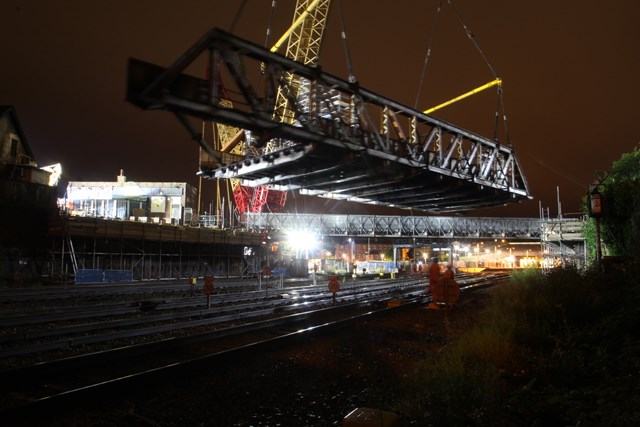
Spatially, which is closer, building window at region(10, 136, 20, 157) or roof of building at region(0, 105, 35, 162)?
roof of building at region(0, 105, 35, 162)

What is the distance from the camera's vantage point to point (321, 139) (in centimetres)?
1252

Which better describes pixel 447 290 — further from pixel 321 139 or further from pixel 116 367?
pixel 116 367

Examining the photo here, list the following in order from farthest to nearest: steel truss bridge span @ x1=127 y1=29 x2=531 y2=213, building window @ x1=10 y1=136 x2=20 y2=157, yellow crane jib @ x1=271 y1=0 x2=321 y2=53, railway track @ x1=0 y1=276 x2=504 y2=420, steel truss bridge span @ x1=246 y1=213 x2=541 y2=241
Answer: steel truss bridge span @ x1=246 y1=213 x2=541 y2=241
yellow crane jib @ x1=271 y1=0 x2=321 y2=53
building window @ x1=10 y1=136 x2=20 y2=157
steel truss bridge span @ x1=127 y1=29 x2=531 y2=213
railway track @ x1=0 y1=276 x2=504 y2=420

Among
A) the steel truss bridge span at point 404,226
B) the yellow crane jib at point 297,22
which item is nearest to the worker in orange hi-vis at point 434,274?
the yellow crane jib at point 297,22

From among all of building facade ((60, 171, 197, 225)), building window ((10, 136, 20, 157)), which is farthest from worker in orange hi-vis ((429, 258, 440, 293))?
building facade ((60, 171, 197, 225))

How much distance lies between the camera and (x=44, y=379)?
730 cm

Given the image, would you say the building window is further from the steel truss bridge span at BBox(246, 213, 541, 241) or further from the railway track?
the railway track

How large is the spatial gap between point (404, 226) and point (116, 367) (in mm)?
64935

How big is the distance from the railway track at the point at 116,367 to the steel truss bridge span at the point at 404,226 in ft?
183

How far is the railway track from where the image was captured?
621 centimetres

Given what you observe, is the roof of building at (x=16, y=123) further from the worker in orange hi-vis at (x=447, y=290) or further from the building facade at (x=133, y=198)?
the worker in orange hi-vis at (x=447, y=290)

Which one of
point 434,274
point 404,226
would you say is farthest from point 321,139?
point 404,226

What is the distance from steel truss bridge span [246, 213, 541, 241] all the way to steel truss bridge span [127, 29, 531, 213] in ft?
149

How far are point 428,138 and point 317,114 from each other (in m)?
6.32
